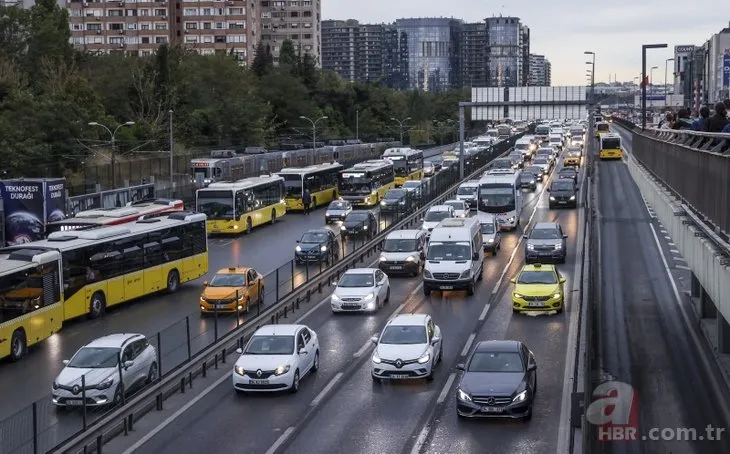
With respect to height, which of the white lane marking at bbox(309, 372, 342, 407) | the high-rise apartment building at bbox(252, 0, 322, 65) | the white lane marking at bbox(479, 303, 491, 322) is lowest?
the white lane marking at bbox(479, 303, 491, 322)

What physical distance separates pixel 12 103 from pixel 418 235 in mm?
33750

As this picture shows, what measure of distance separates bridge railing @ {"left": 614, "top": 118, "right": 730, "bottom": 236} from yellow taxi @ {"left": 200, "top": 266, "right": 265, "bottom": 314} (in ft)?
40.6

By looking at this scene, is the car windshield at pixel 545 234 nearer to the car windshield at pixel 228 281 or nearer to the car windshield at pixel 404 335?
the car windshield at pixel 228 281

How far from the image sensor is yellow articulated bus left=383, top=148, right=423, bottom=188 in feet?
258

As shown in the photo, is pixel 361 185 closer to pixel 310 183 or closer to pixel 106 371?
pixel 310 183

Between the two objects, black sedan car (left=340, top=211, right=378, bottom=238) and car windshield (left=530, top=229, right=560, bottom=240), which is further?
black sedan car (left=340, top=211, right=378, bottom=238)

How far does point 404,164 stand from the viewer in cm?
7956

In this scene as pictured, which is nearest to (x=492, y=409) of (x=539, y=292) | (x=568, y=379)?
(x=568, y=379)

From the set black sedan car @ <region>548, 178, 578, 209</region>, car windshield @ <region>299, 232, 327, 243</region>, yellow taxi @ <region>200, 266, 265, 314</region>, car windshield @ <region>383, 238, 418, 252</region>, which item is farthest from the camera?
black sedan car @ <region>548, 178, 578, 209</region>

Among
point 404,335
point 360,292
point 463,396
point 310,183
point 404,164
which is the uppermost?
point 404,164

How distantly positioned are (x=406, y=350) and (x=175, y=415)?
213 inches

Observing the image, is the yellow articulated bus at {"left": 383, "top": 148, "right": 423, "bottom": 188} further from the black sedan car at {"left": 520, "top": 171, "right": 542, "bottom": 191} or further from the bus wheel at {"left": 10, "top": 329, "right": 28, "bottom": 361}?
the bus wheel at {"left": 10, "top": 329, "right": 28, "bottom": 361}

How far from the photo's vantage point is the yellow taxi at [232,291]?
30812mm

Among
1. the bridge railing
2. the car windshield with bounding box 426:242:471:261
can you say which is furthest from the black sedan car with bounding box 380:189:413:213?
the bridge railing
